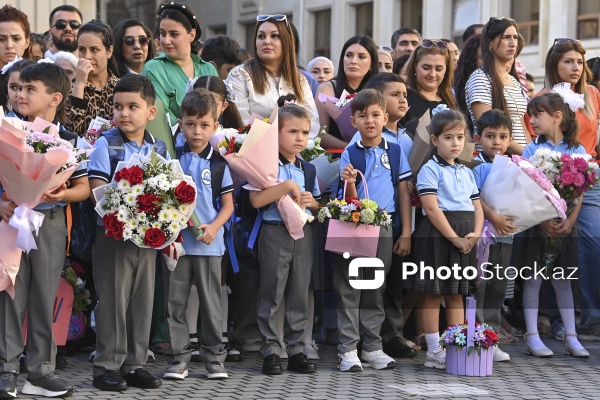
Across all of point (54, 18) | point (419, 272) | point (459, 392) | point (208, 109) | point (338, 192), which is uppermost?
point (54, 18)

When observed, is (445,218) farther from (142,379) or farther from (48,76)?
(48,76)

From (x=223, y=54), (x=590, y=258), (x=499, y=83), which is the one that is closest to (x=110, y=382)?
(x=223, y=54)

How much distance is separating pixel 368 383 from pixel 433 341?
1.04 m

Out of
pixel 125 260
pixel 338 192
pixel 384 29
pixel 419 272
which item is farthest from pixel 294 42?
pixel 384 29

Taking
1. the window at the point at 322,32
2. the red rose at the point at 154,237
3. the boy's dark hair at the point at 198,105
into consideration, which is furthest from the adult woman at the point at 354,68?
the window at the point at 322,32

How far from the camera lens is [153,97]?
25.6 feet

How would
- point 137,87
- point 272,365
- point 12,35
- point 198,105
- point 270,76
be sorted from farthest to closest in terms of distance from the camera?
1. point 12,35
2. point 270,76
3. point 272,365
4. point 198,105
5. point 137,87

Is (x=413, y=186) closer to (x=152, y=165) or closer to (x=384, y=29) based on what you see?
(x=152, y=165)

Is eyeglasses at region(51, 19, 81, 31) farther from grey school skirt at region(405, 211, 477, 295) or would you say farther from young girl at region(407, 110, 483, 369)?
grey school skirt at region(405, 211, 477, 295)

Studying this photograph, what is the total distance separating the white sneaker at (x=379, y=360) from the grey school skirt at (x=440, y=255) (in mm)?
522

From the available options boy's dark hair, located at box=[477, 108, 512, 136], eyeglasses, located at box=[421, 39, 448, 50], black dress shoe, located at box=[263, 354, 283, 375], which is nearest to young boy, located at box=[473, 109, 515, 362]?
boy's dark hair, located at box=[477, 108, 512, 136]

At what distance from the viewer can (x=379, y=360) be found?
27.6 ft

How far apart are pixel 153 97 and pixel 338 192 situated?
160 centimetres

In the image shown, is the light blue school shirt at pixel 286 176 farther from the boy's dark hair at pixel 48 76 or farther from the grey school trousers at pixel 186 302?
the boy's dark hair at pixel 48 76
